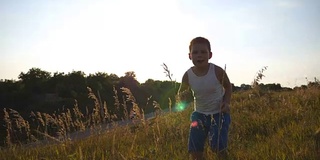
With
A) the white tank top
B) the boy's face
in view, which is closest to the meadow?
the white tank top

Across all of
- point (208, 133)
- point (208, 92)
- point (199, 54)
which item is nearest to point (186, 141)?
point (208, 133)

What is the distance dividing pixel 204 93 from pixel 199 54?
485 millimetres

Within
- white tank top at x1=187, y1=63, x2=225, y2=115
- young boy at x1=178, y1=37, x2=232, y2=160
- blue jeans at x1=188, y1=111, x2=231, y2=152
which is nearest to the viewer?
blue jeans at x1=188, y1=111, x2=231, y2=152

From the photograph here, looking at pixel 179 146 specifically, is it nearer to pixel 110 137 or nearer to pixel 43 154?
pixel 110 137

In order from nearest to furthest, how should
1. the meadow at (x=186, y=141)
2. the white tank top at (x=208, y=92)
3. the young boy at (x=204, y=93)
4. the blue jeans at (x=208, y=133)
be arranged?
the meadow at (x=186, y=141) → the blue jeans at (x=208, y=133) → the young boy at (x=204, y=93) → the white tank top at (x=208, y=92)

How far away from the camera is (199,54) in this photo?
13.7 feet

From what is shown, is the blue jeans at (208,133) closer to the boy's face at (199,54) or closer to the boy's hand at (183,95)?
the boy's hand at (183,95)

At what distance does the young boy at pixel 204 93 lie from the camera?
4.08 meters

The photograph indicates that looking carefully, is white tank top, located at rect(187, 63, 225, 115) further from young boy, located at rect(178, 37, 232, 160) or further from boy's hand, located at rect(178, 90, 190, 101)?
boy's hand, located at rect(178, 90, 190, 101)

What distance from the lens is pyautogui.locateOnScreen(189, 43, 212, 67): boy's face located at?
414 centimetres

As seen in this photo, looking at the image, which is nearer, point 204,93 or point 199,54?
point 199,54

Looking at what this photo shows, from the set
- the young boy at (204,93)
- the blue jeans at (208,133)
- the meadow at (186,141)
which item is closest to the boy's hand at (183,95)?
the young boy at (204,93)

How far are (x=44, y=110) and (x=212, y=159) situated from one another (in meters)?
18.9

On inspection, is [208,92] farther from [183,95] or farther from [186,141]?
[186,141]
